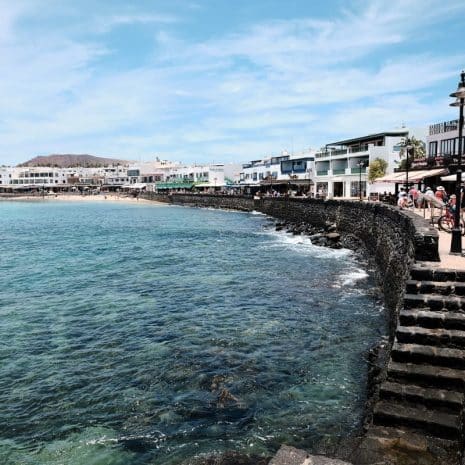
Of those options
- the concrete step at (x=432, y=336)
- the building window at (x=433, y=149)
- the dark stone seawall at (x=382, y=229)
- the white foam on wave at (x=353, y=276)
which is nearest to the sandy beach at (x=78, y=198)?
the dark stone seawall at (x=382, y=229)

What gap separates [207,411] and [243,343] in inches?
150

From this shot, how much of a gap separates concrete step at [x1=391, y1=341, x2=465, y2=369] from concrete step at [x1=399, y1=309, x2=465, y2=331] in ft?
1.91

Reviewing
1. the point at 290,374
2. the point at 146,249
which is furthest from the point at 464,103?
the point at 146,249

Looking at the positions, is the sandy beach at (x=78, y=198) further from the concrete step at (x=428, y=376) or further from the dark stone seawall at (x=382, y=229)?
the concrete step at (x=428, y=376)

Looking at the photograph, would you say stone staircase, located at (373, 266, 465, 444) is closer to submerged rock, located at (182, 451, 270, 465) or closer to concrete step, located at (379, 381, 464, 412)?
concrete step, located at (379, 381, 464, 412)

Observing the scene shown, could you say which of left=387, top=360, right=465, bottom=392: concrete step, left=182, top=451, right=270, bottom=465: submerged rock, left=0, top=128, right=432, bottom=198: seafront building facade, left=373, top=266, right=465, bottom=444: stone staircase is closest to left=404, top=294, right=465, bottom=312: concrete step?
left=373, top=266, right=465, bottom=444: stone staircase

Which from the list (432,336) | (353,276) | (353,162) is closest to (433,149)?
(353,162)

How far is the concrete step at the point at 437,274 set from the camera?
9953 mm

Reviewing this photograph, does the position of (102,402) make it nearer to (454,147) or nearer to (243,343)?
(243,343)

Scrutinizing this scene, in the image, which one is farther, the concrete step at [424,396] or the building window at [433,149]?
the building window at [433,149]

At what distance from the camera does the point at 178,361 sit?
11.9 metres

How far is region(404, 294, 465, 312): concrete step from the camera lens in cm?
920

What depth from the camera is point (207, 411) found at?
930 cm

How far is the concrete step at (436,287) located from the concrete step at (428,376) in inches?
84.0
